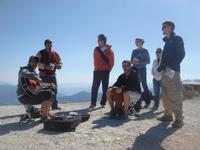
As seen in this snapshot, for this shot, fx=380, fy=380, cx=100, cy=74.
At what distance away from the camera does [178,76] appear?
893 cm

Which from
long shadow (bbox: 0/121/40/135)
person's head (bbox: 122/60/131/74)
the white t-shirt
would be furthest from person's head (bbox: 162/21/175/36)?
long shadow (bbox: 0/121/40/135)

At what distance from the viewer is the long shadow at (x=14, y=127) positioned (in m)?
8.43

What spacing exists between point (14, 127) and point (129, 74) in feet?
11.3

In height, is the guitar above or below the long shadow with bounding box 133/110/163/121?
above

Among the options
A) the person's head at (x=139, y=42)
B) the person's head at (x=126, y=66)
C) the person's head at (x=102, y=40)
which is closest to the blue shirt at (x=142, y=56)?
the person's head at (x=139, y=42)

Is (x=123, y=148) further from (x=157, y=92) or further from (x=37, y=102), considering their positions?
(x=157, y=92)

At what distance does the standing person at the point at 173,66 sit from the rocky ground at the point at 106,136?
0.51 metres

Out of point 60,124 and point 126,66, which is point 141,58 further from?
point 60,124

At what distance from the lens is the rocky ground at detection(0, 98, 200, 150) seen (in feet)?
23.4

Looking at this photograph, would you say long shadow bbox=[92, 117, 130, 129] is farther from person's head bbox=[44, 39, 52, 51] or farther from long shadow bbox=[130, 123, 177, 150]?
person's head bbox=[44, 39, 52, 51]

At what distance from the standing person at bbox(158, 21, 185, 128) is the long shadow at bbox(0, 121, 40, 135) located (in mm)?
3310

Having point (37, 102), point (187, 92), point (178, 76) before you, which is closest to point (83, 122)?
point (37, 102)

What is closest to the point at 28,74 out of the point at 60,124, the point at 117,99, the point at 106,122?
the point at 60,124

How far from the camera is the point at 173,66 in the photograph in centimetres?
885
